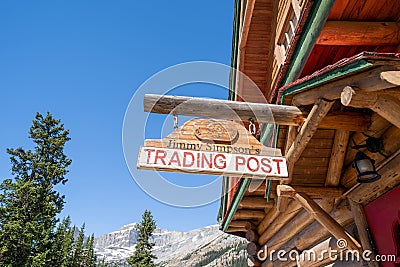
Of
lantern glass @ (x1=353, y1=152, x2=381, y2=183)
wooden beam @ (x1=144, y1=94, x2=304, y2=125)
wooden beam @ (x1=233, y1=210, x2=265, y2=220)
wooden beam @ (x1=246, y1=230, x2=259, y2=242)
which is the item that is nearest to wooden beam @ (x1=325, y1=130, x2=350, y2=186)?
lantern glass @ (x1=353, y1=152, x2=381, y2=183)

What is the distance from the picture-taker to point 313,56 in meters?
4.36

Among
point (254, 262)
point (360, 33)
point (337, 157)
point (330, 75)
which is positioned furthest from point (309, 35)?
point (254, 262)

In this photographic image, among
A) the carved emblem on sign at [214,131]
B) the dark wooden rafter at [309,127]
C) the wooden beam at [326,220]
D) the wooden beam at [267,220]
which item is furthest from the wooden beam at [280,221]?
the carved emblem on sign at [214,131]

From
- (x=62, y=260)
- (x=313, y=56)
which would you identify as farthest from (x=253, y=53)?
(x=62, y=260)

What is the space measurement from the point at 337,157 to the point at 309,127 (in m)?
1.06

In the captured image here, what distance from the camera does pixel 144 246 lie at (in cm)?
4281

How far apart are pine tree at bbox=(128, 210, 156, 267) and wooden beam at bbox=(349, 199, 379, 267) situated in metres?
40.7

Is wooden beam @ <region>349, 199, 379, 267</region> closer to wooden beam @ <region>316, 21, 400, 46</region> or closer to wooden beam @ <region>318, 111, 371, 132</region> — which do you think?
wooden beam @ <region>318, 111, 371, 132</region>

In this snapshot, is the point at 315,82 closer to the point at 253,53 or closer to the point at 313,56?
the point at 313,56

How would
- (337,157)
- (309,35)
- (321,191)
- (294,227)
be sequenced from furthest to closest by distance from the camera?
(294,227) → (321,191) → (337,157) → (309,35)

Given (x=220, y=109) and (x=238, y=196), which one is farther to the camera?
(x=238, y=196)

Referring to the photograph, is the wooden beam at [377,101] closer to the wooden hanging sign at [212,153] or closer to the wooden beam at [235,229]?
the wooden hanging sign at [212,153]

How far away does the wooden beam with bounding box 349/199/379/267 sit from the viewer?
13.3 ft
